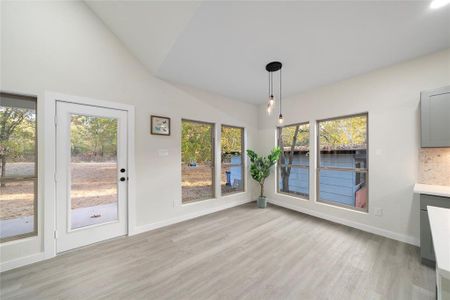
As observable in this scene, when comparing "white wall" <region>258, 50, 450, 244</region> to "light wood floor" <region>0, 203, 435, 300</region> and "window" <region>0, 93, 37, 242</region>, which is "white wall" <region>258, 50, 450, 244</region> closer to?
"light wood floor" <region>0, 203, 435, 300</region>

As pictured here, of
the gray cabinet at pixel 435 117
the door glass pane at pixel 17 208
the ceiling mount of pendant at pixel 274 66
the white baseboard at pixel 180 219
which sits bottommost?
the white baseboard at pixel 180 219

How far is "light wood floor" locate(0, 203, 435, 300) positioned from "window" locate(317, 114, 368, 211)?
27.8 inches

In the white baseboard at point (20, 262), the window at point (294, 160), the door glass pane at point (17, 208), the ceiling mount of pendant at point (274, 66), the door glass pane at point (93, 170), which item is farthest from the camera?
the window at point (294, 160)

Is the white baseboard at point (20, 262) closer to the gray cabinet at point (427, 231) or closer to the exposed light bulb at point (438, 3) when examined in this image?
the gray cabinet at point (427, 231)

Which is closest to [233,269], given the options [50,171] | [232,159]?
[50,171]

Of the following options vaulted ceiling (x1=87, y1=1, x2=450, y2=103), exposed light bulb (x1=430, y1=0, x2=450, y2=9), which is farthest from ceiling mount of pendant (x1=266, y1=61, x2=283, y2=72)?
exposed light bulb (x1=430, y1=0, x2=450, y2=9)

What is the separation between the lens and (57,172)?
234cm

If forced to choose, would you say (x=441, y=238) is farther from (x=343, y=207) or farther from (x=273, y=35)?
(x=343, y=207)

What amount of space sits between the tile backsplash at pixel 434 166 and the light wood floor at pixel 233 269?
102 centimetres

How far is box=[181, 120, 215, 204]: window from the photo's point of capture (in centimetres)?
367

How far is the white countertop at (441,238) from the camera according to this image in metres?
0.76

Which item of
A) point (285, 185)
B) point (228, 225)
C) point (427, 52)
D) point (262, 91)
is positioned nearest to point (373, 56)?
point (427, 52)

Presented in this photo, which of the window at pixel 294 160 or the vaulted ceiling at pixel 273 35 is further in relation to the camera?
the window at pixel 294 160

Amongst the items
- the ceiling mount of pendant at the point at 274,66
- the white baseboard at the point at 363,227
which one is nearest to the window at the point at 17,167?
the ceiling mount of pendant at the point at 274,66
